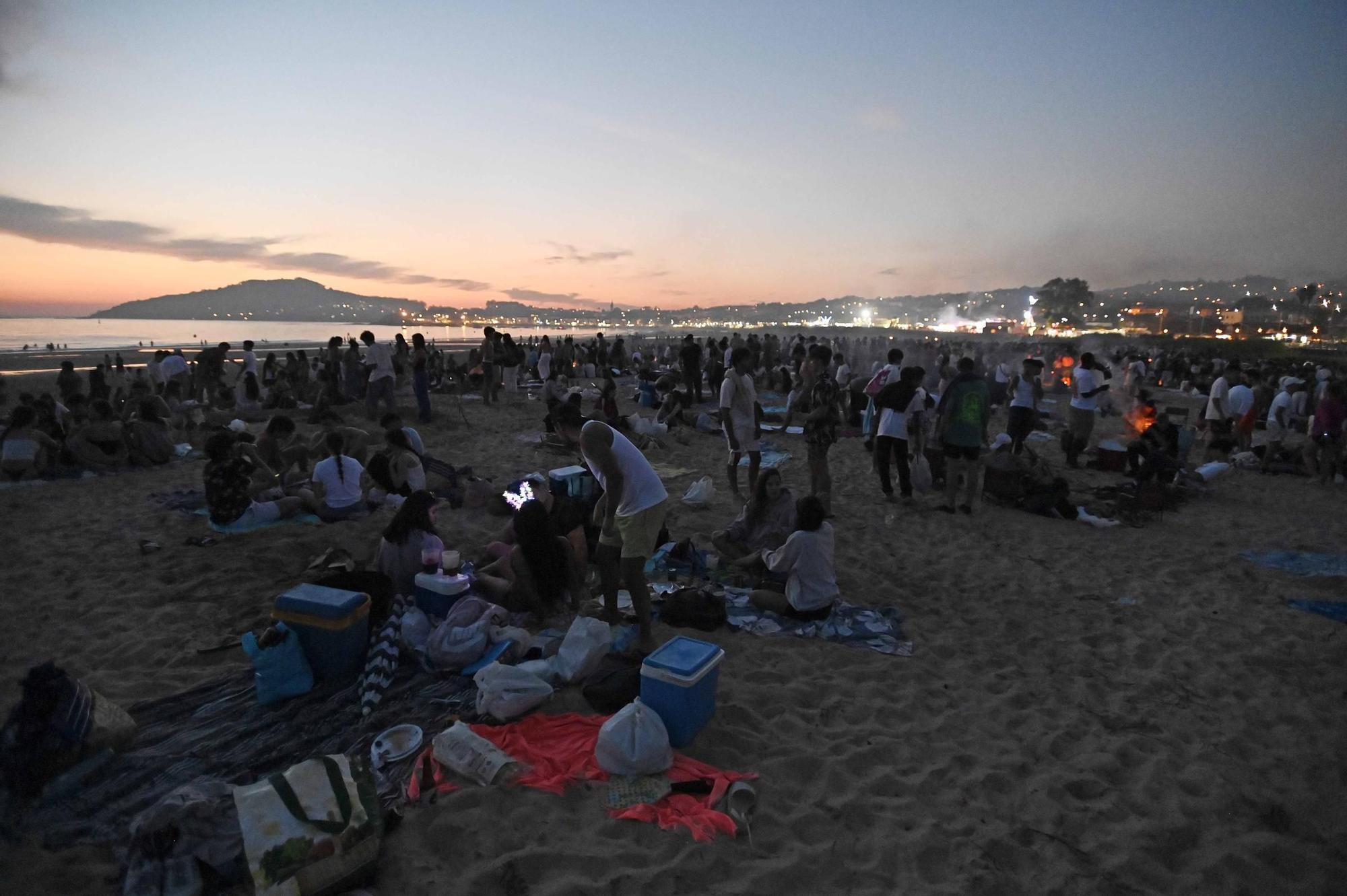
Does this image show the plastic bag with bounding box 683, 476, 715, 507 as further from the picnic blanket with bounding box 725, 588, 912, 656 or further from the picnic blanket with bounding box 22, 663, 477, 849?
the picnic blanket with bounding box 22, 663, 477, 849

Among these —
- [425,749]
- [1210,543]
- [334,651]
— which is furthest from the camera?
[1210,543]

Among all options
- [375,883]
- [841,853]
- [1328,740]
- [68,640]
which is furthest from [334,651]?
[1328,740]

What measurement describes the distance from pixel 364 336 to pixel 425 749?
9.81 m

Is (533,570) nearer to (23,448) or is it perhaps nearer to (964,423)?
(964,423)

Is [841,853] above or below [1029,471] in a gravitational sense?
below

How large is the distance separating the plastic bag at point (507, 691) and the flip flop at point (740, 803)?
1.20m

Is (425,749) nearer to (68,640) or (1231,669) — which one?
(68,640)

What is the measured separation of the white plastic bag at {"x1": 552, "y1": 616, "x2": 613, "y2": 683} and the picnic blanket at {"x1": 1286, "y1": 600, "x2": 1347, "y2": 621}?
577 centimetres

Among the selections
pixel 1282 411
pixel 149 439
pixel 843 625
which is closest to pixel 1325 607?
pixel 843 625

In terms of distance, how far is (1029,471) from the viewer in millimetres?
8156

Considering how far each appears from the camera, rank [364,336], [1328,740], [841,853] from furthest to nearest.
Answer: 1. [364,336]
2. [1328,740]
3. [841,853]

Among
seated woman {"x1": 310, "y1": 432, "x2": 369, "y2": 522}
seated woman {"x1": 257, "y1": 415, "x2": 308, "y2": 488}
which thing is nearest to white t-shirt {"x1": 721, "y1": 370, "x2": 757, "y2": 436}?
seated woman {"x1": 310, "y1": 432, "x2": 369, "y2": 522}

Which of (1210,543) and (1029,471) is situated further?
(1029,471)

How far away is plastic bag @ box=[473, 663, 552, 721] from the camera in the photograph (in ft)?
11.4
